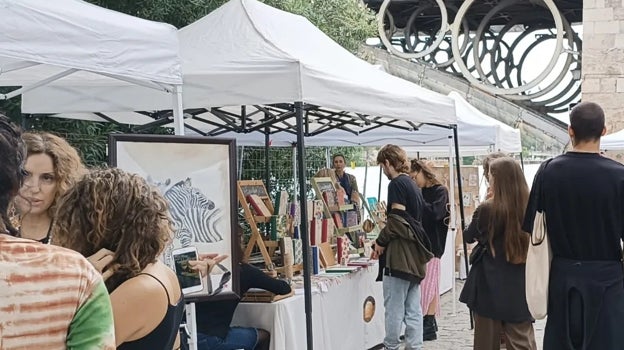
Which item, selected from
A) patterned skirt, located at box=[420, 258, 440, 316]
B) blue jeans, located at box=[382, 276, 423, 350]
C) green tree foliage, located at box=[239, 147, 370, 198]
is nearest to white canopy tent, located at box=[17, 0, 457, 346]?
blue jeans, located at box=[382, 276, 423, 350]

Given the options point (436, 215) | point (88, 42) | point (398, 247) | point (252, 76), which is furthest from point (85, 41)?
point (436, 215)

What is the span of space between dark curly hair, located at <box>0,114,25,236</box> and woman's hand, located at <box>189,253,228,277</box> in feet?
7.08

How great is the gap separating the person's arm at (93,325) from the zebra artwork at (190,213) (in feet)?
7.03

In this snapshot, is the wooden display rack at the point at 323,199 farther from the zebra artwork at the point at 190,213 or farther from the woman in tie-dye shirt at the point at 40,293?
the woman in tie-dye shirt at the point at 40,293

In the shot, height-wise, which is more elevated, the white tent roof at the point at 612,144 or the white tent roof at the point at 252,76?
the white tent roof at the point at 252,76

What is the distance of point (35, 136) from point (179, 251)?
809 millimetres

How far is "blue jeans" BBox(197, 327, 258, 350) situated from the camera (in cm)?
432

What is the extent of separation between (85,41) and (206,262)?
3.74 feet

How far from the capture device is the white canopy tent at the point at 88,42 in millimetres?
2684

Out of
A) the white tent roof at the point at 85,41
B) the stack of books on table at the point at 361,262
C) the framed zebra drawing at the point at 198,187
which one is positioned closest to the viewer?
the white tent roof at the point at 85,41

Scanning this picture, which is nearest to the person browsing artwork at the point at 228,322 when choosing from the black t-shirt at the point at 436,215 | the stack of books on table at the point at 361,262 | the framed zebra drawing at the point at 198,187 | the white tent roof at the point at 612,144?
the framed zebra drawing at the point at 198,187

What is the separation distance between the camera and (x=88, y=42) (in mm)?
3035

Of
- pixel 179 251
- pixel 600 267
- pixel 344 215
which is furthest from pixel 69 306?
pixel 344 215

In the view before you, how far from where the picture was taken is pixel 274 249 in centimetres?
536
